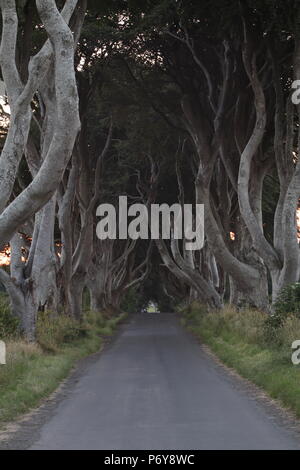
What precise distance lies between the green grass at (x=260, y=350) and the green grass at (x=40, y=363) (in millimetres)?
4002

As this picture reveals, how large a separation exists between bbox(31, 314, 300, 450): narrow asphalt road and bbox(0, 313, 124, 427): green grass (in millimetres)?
572

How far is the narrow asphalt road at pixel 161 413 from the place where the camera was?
387 inches

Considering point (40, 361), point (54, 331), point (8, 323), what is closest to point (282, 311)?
point (40, 361)

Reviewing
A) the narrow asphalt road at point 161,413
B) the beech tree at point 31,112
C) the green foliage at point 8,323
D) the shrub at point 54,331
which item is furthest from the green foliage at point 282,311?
the beech tree at point 31,112

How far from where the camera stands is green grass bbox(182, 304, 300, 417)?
14.0m

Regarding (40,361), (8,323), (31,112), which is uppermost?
(31,112)

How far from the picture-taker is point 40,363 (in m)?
18.3

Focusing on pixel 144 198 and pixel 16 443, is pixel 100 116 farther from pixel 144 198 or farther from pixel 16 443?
pixel 16 443

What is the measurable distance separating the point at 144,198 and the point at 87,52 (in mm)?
18166

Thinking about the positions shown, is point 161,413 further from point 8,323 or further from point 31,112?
point 8,323

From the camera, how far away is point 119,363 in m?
21.1

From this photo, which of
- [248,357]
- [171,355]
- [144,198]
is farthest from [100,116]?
[248,357]

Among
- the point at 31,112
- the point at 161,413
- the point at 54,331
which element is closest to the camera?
the point at 161,413

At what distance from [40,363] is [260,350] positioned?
541 cm
